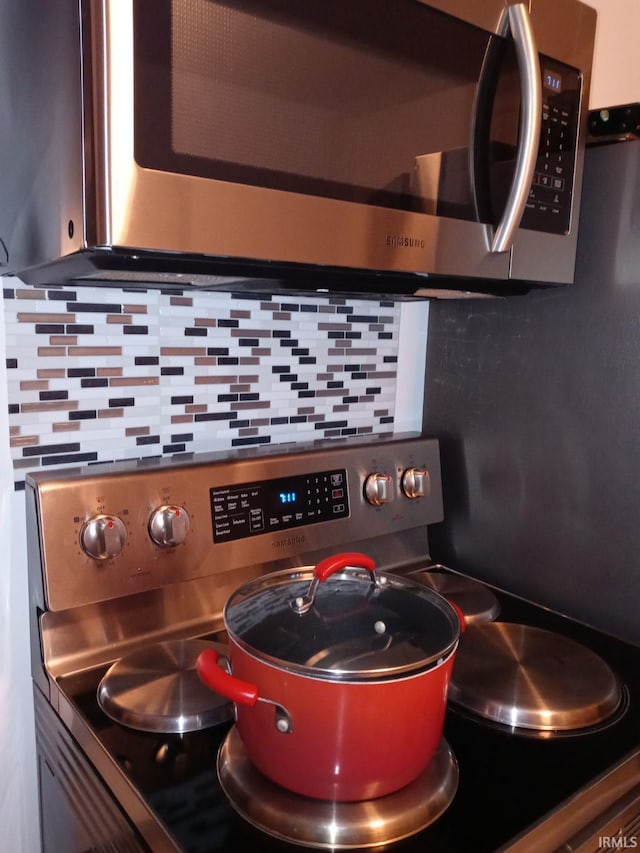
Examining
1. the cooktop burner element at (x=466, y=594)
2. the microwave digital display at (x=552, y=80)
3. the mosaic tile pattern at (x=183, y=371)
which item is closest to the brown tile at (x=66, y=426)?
the mosaic tile pattern at (x=183, y=371)

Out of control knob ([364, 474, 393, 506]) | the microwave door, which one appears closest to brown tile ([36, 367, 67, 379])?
the microwave door

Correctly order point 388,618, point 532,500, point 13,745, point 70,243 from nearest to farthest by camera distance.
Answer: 1. point 70,243
2. point 388,618
3. point 13,745
4. point 532,500

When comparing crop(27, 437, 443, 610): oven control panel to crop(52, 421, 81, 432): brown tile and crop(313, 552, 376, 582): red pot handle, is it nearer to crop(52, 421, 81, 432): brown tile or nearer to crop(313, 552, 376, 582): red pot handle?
crop(52, 421, 81, 432): brown tile

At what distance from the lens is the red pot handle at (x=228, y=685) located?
1.91ft

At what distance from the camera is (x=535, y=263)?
0.89 m

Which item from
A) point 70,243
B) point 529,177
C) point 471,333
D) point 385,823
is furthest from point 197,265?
point 471,333

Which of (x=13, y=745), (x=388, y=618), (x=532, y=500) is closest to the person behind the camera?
(x=388, y=618)

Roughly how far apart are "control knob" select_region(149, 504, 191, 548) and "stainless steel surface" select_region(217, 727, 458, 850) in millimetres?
275

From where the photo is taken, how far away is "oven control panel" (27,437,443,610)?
0.78 m

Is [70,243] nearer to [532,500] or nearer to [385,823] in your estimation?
[385,823]

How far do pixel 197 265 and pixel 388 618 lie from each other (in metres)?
0.41

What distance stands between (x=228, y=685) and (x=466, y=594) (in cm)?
56

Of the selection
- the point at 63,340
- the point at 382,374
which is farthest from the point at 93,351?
the point at 382,374

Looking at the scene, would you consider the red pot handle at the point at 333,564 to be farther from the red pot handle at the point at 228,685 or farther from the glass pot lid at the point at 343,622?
the red pot handle at the point at 228,685
